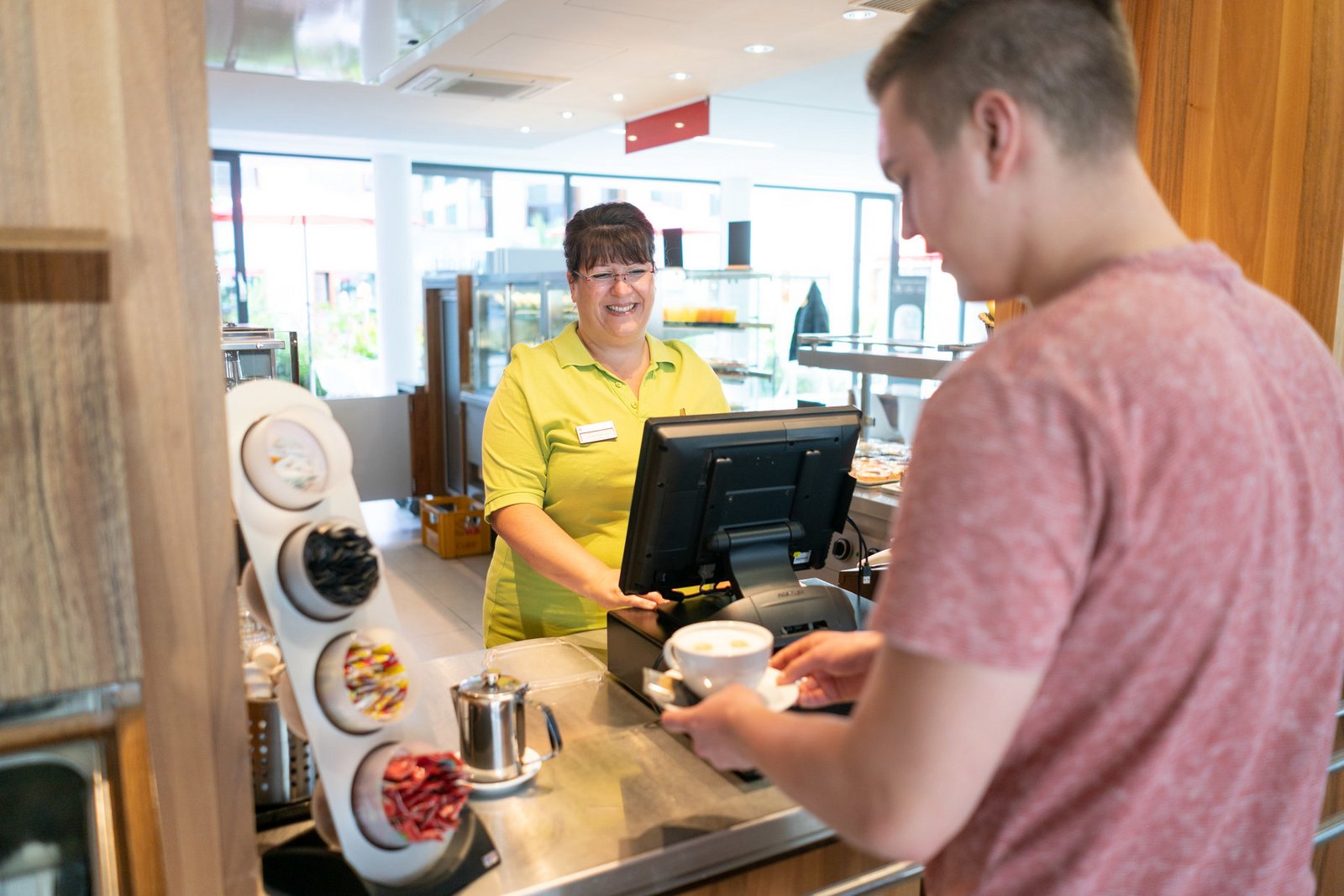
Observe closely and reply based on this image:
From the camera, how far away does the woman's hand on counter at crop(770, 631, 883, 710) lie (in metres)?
1.21

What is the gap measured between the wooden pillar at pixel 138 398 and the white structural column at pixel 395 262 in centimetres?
939

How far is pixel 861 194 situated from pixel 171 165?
1409 cm

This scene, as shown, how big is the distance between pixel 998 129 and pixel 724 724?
2.01 ft

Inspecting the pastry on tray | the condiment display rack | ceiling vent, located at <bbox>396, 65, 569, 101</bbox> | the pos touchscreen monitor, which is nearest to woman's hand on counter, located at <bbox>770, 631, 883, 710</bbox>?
the pos touchscreen monitor

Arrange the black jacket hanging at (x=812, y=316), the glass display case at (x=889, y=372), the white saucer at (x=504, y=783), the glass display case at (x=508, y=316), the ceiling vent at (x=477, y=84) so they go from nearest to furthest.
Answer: the white saucer at (x=504, y=783) < the glass display case at (x=889, y=372) < the ceiling vent at (x=477, y=84) < the glass display case at (x=508, y=316) < the black jacket hanging at (x=812, y=316)

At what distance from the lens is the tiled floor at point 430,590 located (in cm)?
498

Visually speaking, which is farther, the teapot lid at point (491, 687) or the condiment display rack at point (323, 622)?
the teapot lid at point (491, 687)

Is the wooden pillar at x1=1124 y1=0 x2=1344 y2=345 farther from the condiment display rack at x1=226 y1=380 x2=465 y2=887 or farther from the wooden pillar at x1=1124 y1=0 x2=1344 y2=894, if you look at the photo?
the condiment display rack at x1=226 y1=380 x2=465 y2=887

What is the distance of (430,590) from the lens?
5.85 metres

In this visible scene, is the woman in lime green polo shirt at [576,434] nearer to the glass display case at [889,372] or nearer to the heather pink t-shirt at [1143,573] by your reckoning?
the heather pink t-shirt at [1143,573]

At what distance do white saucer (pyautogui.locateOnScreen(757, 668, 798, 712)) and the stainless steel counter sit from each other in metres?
0.20

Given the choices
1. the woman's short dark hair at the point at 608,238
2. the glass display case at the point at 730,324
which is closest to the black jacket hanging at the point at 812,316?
the glass display case at the point at 730,324

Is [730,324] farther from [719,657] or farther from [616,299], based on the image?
[719,657]

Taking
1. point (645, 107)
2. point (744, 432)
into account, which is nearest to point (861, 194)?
point (645, 107)
